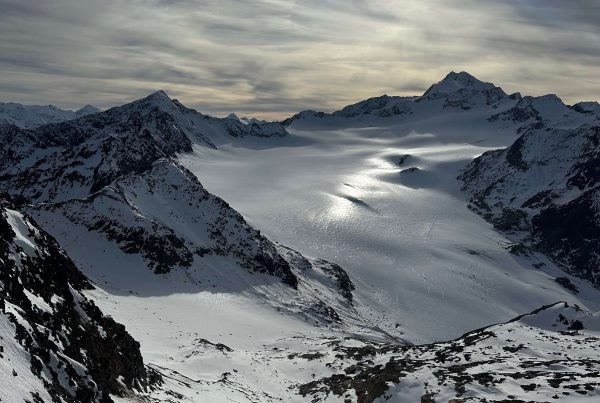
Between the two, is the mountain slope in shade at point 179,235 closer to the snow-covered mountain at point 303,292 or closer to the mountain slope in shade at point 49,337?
the snow-covered mountain at point 303,292

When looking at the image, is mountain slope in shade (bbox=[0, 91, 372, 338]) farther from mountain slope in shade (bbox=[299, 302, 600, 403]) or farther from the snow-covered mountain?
mountain slope in shade (bbox=[299, 302, 600, 403])

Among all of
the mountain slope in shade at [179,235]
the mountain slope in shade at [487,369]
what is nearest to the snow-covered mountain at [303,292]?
the mountain slope in shade at [487,369]

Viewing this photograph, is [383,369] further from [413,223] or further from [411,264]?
[413,223]

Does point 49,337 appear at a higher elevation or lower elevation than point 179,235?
higher

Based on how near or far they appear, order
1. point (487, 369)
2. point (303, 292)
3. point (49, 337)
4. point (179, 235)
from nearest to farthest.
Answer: point (49, 337) < point (487, 369) < point (179, 235) < point (303, 292)

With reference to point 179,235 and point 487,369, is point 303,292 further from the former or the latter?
point 487,369

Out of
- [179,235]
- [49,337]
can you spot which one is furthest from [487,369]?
[179,235]

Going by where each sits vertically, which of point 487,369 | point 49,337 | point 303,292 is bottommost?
point 303,292

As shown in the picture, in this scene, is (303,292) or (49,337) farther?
(303,292)
